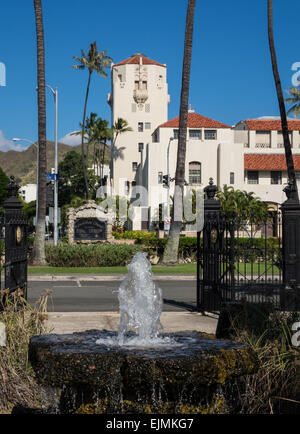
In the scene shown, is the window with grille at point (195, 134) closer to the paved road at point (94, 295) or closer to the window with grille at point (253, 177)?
the window with grille at point (253, 177)

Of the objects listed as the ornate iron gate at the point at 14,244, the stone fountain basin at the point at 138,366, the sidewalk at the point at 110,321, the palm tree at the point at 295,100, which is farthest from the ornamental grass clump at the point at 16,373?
the palm tree at the point at 295,100

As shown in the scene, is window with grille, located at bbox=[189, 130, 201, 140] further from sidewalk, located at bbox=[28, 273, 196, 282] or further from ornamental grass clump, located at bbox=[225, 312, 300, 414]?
ornamental grass clump, located at bbox=[225, 312, 300, 414]

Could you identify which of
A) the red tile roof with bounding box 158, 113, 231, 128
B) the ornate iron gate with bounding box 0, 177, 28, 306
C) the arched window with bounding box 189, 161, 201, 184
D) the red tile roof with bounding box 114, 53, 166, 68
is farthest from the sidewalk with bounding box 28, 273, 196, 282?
the red tile roof with bounding box 114, 53, 166, 68

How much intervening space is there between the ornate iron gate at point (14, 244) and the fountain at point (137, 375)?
4.84 m

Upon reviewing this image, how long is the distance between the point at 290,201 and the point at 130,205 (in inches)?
2033

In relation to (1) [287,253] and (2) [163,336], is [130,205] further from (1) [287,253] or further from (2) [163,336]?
(2) [163,336]

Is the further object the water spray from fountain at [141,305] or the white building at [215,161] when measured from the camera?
the white building at [215,161]

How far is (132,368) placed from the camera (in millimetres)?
4539

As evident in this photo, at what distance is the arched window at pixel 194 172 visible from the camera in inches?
2328

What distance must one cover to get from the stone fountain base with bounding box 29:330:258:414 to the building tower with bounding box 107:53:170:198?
71.8 metres

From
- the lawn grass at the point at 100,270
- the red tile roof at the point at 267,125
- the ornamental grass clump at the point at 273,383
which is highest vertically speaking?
the red tile roof at the point at 267,125

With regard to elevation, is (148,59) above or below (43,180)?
above

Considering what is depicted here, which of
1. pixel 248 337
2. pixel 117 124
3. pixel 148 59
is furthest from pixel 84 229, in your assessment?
pixel 148 59
